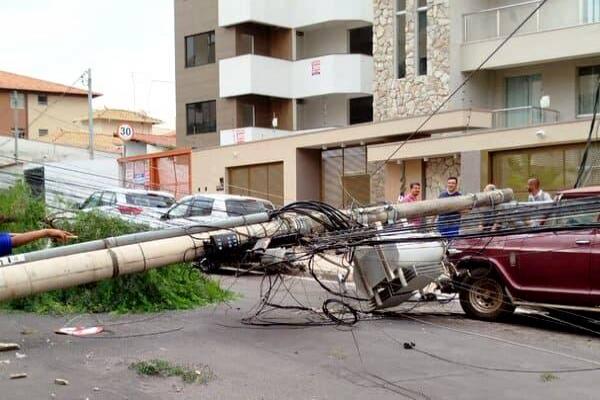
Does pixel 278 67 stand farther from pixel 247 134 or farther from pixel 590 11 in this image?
pixel 590 11

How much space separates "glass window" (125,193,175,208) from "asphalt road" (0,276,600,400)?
863 centimetres

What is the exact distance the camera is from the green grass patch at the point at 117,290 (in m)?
11.1

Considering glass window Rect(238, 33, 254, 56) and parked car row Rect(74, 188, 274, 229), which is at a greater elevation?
glass window Rect(238, 33, 254, 56)

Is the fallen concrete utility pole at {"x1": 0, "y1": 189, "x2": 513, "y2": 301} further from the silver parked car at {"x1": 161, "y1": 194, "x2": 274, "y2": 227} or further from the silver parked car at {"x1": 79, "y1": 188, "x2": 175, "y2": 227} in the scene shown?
the silver parked car at {"x1": 161, "y1": 194, "x2": 274, "y2": 227}

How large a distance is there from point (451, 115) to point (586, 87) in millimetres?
5445

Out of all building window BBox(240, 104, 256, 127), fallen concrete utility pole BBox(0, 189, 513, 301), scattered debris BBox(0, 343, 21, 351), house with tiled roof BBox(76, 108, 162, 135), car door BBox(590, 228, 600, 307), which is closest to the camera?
fallen concrete utility pole BBox(0, 189, 513, 301)

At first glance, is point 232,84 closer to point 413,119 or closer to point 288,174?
point 288,174

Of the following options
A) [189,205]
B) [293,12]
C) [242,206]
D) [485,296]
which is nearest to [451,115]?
[242,206]

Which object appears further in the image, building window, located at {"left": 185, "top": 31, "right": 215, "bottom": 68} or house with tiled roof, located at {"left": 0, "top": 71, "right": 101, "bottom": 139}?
house with tiled roof, located at {"left": 0, "top": 71, "right": 101, "bottom": 139}

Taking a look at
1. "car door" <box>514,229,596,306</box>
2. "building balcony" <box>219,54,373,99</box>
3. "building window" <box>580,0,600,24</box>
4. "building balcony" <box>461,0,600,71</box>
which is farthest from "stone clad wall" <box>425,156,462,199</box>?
"car door" <box>514,229,596,306</box>

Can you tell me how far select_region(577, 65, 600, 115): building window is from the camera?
85.5 feet

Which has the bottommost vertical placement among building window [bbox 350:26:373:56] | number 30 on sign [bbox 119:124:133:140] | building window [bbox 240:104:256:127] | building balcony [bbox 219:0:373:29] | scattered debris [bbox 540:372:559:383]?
Answer: scattered debris [bbox 540:372:559:383]

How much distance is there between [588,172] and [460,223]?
12.3 metres

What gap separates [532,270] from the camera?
1041 cm
